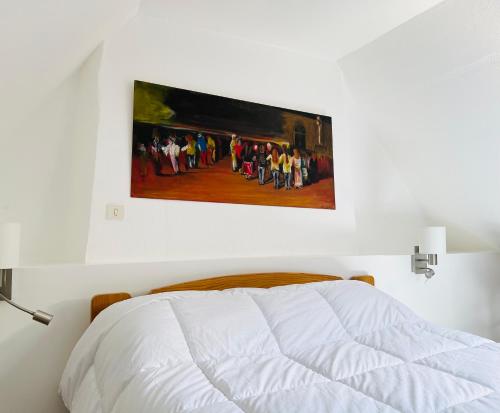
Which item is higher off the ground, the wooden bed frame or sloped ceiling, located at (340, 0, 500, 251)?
sloped ceiling, located at (340, 0, 500, 251)

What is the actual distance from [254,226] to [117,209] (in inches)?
31.4

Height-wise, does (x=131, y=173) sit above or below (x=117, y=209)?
above

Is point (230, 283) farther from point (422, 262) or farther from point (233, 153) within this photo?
point (422, 262)

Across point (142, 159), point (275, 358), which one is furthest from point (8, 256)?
point (275, 358)

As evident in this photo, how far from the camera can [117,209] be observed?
2.05 meters

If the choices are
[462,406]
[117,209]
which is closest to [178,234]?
[117,209]

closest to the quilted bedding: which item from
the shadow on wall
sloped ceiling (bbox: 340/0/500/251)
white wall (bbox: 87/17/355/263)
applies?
the shadow on wall

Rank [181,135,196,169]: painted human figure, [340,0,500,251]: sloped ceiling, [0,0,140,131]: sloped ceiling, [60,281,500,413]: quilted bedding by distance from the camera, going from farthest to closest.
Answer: [181,135,196,169]: painted human figure → [340,0,500,251]: sloped ceiling → [0,0,140,131]: sloped ceiling → [60,281,500,413]: quilted bedding

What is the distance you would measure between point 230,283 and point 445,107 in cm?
176

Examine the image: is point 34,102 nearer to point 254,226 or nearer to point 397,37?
point 254,226

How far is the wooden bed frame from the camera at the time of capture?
177cm

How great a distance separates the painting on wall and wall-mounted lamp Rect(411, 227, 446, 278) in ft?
2.09

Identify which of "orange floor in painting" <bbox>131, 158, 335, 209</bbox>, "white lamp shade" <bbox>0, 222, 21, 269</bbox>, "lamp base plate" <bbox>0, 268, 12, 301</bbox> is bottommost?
"lamp base plate" <bbox>0, 268, 12, 301</bbox>

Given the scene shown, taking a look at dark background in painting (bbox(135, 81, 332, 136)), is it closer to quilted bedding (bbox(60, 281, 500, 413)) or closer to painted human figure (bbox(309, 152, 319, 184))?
painted human figure (bbox(309, 152, 319, 184))
